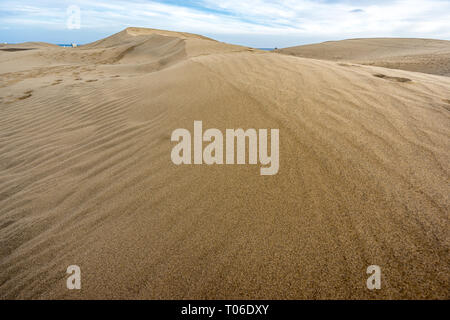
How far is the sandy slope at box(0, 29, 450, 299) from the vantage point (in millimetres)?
1070

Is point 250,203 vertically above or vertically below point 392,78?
below

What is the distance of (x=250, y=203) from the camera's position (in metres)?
1.45

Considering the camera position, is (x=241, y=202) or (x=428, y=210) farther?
(x=241, y=202)

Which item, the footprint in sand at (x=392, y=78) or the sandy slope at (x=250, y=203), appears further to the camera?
the footprint in sand at (x=392, y=78)

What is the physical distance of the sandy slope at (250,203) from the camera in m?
1.07

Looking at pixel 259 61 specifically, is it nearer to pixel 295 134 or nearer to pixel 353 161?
pixel 295 134

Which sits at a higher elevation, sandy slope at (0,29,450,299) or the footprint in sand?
the footprint in sand

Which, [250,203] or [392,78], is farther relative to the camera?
[392,78]

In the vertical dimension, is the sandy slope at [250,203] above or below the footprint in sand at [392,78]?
below

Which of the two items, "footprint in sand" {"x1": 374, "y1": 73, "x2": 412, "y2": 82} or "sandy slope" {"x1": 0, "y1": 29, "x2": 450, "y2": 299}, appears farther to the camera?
"footprint in sand" {"x1": 374, "y1": 73, "x2": 412, "y2": 82}
